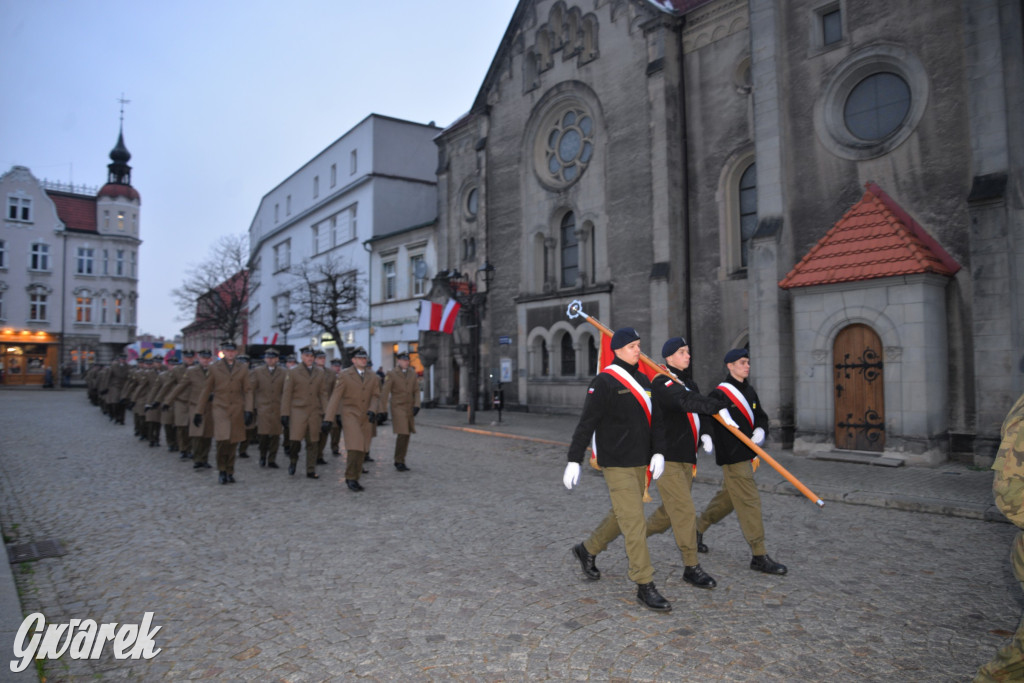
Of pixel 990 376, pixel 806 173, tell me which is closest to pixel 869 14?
pixel 806 173

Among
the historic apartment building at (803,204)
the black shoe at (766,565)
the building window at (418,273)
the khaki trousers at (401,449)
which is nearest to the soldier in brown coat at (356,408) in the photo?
the khaki trousers at (401,449)

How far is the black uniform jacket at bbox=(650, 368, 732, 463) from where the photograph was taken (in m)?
5.07

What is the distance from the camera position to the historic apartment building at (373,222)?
3244 cm

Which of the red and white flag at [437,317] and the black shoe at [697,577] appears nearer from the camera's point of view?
the black shoe at [697,577]

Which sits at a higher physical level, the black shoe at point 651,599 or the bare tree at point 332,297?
the bare tree at point 332,297

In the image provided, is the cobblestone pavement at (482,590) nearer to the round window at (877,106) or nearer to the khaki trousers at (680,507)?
the khaki trousers at (680,507)

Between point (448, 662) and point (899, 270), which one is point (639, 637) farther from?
point (899, 270)

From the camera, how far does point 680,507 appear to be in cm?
532

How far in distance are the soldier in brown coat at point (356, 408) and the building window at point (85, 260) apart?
184 feet

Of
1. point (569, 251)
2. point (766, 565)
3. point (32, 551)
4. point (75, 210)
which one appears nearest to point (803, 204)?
point (569, 251)

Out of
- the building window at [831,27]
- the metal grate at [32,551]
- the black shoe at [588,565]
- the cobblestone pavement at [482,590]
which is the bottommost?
the cobblestone pavement at [482,590]

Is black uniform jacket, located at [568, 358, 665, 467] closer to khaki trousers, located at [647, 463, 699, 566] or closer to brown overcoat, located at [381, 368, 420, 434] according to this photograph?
khaki trousers, located at [647, 463, 699, 566]

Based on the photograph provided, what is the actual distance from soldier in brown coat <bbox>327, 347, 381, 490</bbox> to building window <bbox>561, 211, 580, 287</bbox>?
1345cm

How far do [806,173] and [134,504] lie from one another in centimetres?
1413
